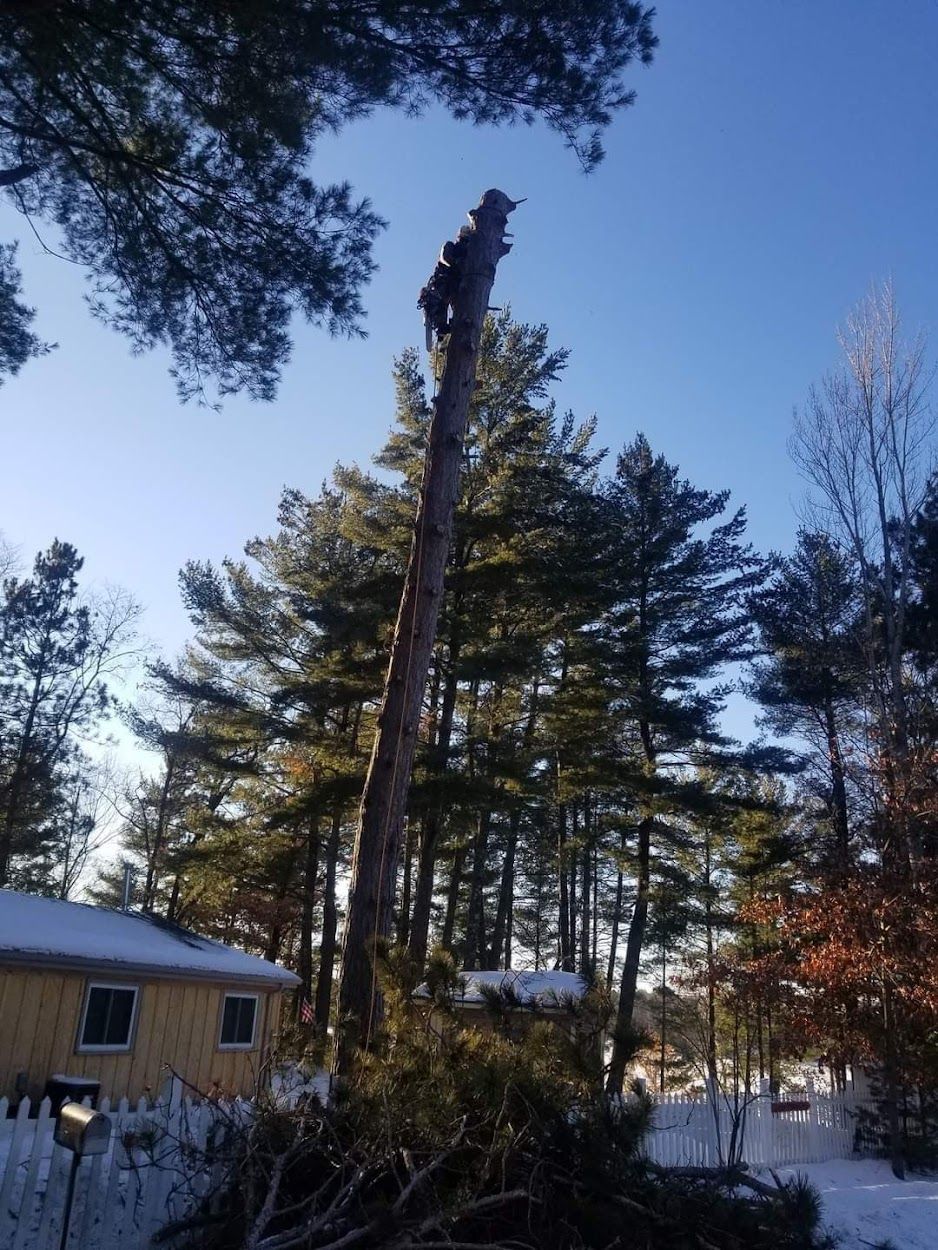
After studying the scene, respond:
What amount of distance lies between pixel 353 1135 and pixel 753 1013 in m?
10.3

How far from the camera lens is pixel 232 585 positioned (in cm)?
1989

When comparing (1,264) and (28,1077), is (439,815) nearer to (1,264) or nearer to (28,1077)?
(28,1077)

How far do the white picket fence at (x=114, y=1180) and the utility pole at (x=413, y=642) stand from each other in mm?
1442

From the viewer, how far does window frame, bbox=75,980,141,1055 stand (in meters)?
10.0

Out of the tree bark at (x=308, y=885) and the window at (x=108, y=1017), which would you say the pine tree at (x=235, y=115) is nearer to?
the window at (x=108, y=1017)

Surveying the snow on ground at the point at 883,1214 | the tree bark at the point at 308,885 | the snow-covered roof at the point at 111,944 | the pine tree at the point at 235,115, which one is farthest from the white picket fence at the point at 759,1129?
the tree bark at the point at 308,885

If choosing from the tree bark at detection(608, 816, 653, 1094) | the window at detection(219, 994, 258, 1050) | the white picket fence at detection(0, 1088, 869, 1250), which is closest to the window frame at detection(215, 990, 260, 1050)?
the window at detection(219, 994, 258, 1050)

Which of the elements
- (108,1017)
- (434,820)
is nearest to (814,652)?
(434,820)

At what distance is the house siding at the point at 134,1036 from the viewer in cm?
942

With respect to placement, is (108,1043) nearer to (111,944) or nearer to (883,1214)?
(111,944)

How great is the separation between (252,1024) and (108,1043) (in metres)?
2.55

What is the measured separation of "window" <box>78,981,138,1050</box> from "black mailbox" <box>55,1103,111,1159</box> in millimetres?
7211

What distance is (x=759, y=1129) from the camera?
11664 mm

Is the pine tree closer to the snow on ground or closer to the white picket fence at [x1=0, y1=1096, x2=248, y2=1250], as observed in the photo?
the white picket fence at [x1=0, y1=1096, x2=248, y2=1250]
